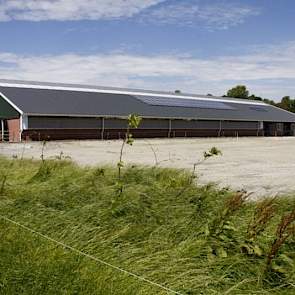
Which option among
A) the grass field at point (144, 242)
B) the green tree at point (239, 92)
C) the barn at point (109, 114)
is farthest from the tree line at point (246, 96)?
the grass field at point (144, 242)

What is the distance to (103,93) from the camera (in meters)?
54.4

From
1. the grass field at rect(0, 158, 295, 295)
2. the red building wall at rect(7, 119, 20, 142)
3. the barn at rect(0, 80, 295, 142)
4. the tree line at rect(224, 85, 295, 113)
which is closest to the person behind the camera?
the grass field at rect(0, 158, 295, 295)

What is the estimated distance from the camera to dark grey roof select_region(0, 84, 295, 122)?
43.2 m

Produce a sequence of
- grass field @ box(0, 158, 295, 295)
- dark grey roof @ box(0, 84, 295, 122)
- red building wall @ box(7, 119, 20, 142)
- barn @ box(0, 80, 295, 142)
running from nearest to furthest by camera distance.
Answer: grass field @ box(0, 158, 295, 295)
red building wall @ box(7, 119, 20, 142)
barn @ box(0, 80, 295, 142)
dark grey roof @ box(0, 84, 295, 122)

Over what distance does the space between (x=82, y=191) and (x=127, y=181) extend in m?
1.30

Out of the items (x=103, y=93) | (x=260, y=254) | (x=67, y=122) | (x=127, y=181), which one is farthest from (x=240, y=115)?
(x=260, y=254)

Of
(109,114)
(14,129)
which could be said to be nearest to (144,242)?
(14,129)

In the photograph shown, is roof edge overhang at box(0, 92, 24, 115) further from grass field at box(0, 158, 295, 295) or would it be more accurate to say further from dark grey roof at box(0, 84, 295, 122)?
grass field at box(0, 158, 295, 295)

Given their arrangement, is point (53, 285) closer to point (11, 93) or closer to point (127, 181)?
point (127, 181)

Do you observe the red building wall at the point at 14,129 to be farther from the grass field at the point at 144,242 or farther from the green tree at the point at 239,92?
the green tree at the point at 239,92

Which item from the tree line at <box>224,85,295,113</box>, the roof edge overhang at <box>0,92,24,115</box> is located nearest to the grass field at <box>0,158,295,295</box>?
the roof edge overhang at <box>0,92,24,115</box>

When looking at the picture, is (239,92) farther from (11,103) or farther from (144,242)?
(144,242)

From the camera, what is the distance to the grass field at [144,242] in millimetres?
4309

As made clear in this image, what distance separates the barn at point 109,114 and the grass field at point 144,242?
34.6 metres
